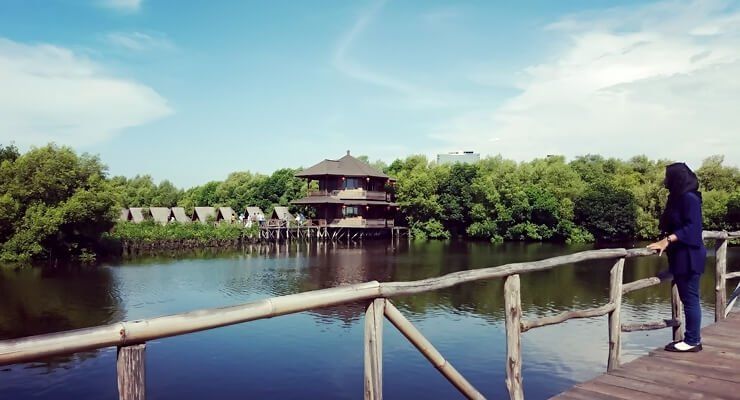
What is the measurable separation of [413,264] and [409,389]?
785 inches

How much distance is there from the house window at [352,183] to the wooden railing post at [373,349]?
4861cm

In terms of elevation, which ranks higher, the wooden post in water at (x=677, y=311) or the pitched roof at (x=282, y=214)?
the pitched roof at (x=282, y=214)

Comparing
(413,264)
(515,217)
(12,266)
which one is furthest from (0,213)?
(515,217)

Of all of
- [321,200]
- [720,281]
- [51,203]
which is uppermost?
[321,200]

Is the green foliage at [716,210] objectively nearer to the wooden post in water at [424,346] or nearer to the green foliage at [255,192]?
the green foliage at [255,192]

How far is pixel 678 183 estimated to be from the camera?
5.62 m

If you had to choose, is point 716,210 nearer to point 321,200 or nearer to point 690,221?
point 321,200

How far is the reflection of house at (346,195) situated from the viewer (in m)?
51.2

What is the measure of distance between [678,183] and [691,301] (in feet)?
3.90

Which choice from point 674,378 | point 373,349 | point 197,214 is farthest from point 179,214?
point 373,349

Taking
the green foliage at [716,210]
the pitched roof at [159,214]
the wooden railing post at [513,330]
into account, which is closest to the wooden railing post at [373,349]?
the wooden railing post at [513,330]

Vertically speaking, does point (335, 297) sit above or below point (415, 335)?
above

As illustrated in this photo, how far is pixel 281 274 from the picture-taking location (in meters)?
26.8

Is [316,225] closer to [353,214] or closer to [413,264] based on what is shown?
[353,214]
